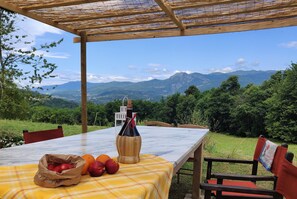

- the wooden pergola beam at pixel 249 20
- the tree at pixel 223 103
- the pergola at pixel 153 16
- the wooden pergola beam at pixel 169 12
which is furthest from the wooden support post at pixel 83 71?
the tree at pixel 223 103

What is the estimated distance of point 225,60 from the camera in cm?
1287

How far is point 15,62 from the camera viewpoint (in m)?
3.99

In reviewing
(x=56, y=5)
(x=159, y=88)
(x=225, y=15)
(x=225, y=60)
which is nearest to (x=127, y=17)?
(x=56, y=5)

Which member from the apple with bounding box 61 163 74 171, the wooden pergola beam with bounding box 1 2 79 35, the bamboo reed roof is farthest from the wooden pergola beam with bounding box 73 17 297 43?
the apple with bounding box 61 163 74 171

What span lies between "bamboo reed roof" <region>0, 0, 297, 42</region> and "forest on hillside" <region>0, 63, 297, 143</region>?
327 cm

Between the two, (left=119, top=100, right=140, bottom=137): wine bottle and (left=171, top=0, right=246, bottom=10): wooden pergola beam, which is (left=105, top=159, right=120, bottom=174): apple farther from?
(left=171, top=0, right=246, bottom=10): wooden pergola beam

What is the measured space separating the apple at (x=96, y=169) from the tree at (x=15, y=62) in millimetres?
3269

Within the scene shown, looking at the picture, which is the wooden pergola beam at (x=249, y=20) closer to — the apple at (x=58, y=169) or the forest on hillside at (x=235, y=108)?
the apple at (x=58, y=169)

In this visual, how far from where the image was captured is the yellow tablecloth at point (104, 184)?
855mm

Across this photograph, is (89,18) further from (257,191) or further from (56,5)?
(257,191)

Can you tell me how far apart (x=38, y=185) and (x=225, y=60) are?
12.9 m

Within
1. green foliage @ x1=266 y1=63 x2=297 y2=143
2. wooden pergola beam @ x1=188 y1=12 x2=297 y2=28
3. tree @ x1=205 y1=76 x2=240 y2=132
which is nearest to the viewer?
wooden pergola beam @ x1=188 y1=12 x2=297 y2=28

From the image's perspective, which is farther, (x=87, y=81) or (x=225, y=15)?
(x=87, y=81)

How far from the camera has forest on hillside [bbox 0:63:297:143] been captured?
684 centimetres
